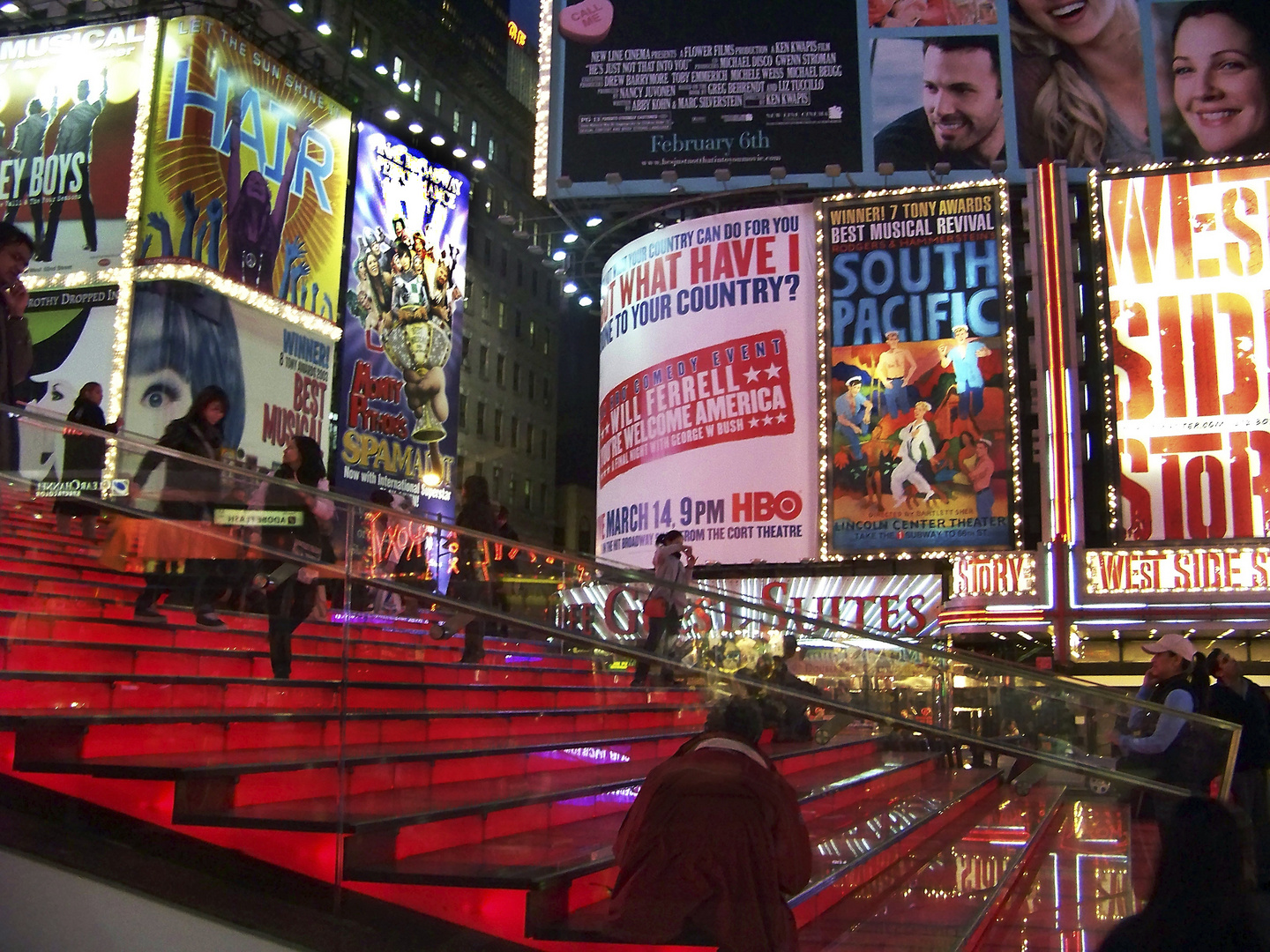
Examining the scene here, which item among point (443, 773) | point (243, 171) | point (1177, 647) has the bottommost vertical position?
point (443, 773)

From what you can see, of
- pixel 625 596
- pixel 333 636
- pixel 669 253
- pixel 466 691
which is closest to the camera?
pixel 333 636

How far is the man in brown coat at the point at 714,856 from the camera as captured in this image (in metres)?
4.60

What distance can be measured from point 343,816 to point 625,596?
2.01 meters

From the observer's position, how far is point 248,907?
4.92 metres

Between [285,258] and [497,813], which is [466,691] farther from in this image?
[285,258]

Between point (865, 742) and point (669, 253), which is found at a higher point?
point (669, 253)

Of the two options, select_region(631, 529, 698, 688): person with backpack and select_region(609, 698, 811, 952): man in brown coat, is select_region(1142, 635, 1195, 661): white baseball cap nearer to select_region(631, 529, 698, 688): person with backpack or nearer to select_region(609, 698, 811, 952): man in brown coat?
select_region(631, 529, 698, 688): person with backpack

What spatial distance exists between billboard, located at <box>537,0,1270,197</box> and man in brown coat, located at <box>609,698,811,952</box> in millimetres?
22914

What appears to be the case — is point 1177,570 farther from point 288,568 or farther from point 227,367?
point 288,568

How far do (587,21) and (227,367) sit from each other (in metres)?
11.4

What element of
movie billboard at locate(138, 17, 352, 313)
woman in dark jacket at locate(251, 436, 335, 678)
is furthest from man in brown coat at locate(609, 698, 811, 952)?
movie billboard at locate(138, 17, 352, 313)

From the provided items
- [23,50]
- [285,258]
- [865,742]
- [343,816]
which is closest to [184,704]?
[343,816]

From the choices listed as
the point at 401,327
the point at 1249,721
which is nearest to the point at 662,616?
the point at 1249,721

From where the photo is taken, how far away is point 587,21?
2812 centimetres
